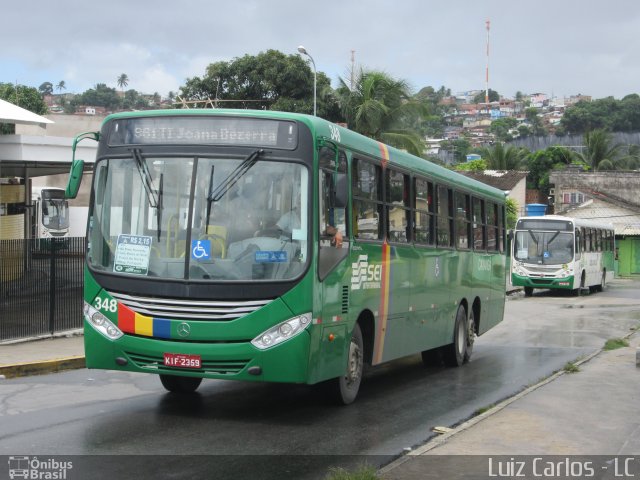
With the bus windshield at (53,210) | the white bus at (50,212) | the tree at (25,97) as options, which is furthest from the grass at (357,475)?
the tree at (25,97)

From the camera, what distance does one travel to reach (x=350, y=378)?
1011 centimetres

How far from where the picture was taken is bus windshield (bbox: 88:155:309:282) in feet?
28.3

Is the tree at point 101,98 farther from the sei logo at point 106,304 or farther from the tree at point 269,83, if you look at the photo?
the sei logo at point 106,304

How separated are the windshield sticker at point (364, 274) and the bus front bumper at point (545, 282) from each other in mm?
27183

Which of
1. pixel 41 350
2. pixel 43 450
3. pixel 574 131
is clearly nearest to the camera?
pixel 43 450

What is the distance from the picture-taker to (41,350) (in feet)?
47.5

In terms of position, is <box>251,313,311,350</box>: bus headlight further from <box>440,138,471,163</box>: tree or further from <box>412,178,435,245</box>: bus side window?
<box>440,138,471,163</box>: tree

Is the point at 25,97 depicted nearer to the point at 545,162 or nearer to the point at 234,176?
the point at 545,162

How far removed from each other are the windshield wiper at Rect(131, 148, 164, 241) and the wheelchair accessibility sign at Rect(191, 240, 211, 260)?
Answer: 409 millimetres

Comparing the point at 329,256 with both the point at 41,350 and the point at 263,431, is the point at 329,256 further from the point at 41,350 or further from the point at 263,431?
the point at 41,350

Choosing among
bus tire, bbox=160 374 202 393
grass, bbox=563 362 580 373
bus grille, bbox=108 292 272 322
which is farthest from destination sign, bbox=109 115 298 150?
grass, bbox=563 362 580 373

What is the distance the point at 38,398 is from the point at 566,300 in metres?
28.1

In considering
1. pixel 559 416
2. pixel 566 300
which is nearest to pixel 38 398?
pixel 559 416

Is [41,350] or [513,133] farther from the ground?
[513,133]
